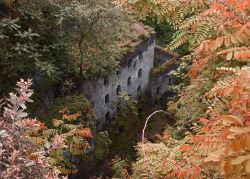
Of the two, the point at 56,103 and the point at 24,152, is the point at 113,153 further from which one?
the point at 24,152

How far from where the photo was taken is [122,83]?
56.0ft

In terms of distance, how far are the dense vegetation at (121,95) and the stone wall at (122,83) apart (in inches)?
33.9

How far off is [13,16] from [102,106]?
8473mm

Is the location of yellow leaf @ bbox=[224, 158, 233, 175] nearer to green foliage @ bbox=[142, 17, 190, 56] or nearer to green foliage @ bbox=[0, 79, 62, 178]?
green foliage @ bbox=[0, 79, 62, 178]

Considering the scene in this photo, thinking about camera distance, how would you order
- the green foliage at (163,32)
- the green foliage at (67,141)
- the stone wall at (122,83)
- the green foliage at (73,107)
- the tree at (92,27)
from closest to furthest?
the green foliage at (67,141)
the tree at (92,27)
the green foliage at (73,107)
the stone wall at (122,83)
the green foliage at (163,32)

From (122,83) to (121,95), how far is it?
43.4 inches

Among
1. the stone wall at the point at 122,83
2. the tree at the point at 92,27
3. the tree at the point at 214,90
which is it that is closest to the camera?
the tree at the point at 214,90

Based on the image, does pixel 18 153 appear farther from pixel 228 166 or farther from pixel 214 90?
pixel 214 90

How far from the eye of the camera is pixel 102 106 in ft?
51.3

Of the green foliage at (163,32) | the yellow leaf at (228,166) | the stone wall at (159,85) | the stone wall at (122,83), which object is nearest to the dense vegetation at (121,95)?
the yellow leaf at (228,166)

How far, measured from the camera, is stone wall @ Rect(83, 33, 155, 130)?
14.5 metres

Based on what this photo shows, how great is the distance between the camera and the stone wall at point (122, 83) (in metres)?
14.5

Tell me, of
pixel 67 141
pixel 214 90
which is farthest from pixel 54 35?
pixel 214 90

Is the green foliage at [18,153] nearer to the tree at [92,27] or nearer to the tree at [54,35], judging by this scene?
the tree at [54,35]
